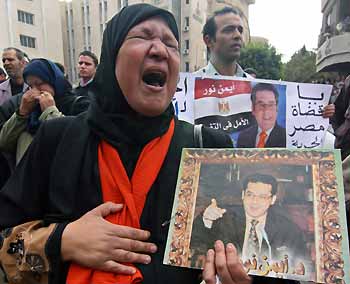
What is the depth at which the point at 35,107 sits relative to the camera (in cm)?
244

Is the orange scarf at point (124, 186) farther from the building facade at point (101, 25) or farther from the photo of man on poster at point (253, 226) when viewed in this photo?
the building facade at point (101, 25)

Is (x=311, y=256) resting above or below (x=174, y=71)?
below

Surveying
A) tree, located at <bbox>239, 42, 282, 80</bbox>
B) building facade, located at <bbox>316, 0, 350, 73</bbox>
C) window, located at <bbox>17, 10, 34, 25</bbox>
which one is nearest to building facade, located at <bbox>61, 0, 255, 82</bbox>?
tree, located at <bbox>239, 42, 282, 80</bbox>

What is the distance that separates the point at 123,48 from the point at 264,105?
56.7 inches

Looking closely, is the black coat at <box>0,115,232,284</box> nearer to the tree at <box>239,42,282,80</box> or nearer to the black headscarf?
the black headscarf

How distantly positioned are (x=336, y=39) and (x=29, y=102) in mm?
23047

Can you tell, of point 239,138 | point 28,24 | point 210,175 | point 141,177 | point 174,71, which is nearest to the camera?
point 210,175

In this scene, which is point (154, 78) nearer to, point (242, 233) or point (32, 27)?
point (242, 233)

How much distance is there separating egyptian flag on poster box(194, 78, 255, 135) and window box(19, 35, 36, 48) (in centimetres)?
3240

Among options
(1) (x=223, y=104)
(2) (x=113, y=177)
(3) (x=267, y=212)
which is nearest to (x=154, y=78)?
(2) (x=113, y=177)

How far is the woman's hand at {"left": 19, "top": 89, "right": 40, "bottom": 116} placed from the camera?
2.39 meters

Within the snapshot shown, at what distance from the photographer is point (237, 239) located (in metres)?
0.96

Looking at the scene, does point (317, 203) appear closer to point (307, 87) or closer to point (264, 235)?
point (264, 235)

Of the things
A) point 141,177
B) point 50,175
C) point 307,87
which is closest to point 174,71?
point 141,177
